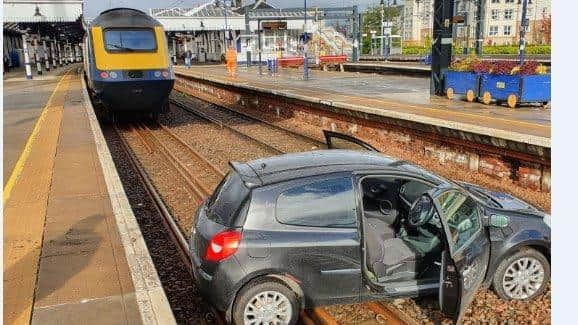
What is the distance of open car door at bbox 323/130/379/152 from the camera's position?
6.46 metres

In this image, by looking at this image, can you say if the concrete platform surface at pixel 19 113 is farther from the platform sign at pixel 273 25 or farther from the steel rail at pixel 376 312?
the platform sign at pixel 273 25

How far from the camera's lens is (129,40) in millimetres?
15844

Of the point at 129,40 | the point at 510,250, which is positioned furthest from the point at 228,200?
the point at 129,40

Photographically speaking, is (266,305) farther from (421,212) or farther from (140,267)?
(421,212)

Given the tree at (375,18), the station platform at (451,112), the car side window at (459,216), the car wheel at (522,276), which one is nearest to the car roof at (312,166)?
the car side window at (459,216)

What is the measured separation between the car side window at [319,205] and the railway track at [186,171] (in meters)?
1.12

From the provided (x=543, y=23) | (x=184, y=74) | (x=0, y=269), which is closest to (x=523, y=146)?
(x=0, y=269)

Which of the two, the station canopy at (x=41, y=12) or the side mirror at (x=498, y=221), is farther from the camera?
the station canopy at (x=41, y=12)

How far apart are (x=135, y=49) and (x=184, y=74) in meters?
23.7

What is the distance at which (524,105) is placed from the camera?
15625 millimetres

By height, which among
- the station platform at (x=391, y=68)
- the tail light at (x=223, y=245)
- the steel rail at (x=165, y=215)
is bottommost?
the steel rail at (x=165, y=215)

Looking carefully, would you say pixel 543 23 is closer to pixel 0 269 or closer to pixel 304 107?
pixel 304 107

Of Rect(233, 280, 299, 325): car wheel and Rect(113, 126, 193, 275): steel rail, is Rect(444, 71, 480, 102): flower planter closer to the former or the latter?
Rect(113, 126, 193, 275): steel rail

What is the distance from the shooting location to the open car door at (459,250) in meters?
4.23
